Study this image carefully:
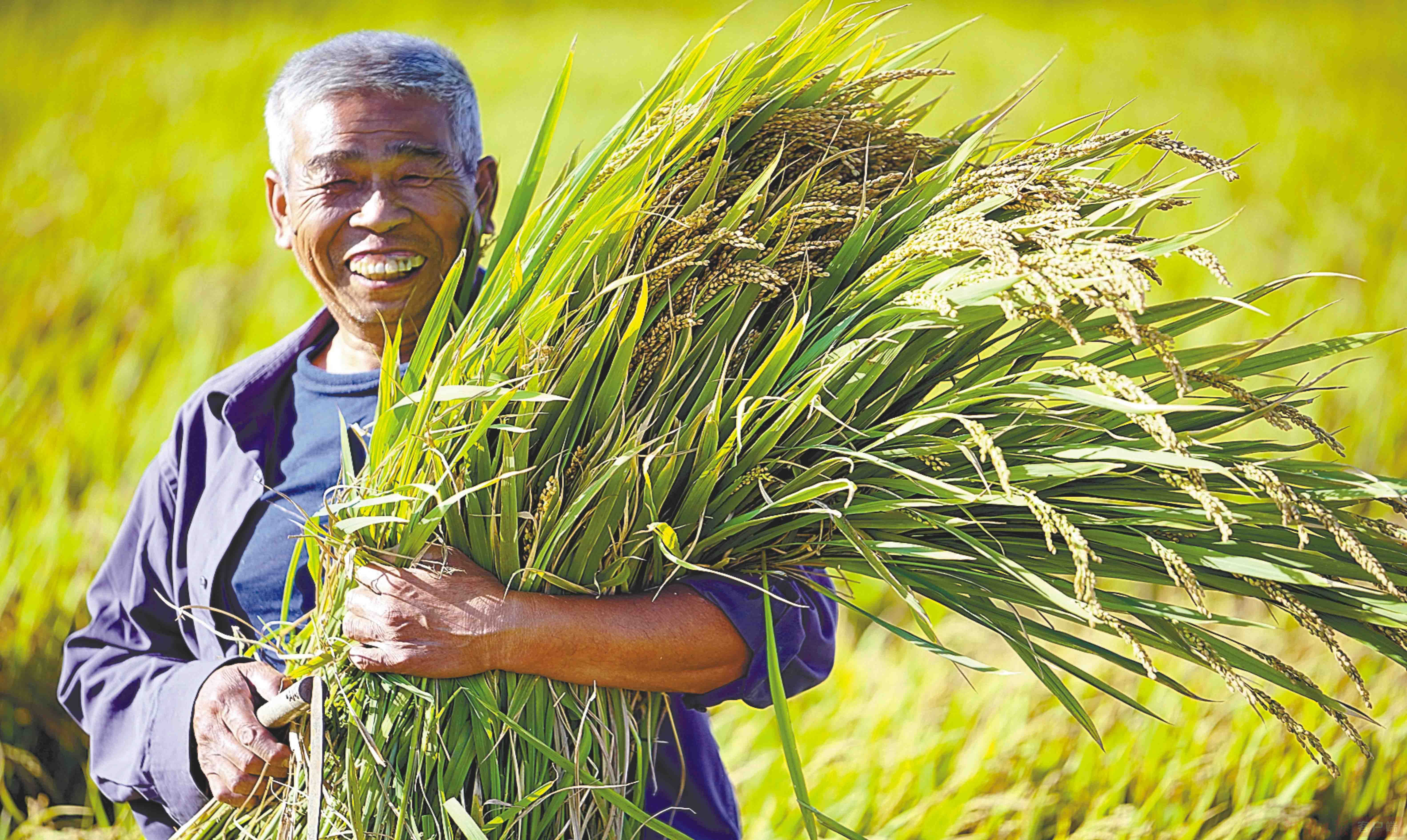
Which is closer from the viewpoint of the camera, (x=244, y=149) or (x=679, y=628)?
(x=679, y=628)

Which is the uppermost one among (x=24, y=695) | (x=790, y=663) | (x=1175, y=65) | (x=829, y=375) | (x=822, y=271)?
(x=1175, y=65)

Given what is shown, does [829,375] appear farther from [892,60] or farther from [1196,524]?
[892,60]

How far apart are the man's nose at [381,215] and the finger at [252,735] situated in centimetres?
61

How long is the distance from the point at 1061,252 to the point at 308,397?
1.09 metres

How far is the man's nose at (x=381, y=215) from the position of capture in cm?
134

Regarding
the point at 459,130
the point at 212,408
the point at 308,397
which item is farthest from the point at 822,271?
the point at 212,408

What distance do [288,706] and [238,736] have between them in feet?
0.35

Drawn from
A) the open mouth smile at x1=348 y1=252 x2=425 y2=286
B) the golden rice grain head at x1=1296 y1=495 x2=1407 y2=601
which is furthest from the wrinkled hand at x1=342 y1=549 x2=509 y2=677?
the golden rice grain head at x1=1296 y1=495 x2=1407 y2=601

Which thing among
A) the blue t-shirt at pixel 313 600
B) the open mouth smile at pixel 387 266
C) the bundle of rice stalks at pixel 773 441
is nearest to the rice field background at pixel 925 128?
the bundle of rice stalks at pixel 773 441

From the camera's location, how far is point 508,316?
1.16 metres

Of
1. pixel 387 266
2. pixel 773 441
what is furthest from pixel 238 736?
pixel 773 441

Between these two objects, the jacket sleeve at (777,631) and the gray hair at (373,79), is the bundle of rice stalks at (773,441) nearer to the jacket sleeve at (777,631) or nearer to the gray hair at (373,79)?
the jacket sleeve at (777,631)

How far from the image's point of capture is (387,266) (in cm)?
137

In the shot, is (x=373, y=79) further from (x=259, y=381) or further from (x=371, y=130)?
(x=259, y=381)
